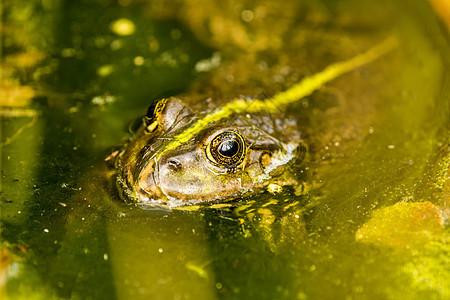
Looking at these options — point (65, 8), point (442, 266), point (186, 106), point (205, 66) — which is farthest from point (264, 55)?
point (442, 266)

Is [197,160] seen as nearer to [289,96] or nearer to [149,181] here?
[149,181]

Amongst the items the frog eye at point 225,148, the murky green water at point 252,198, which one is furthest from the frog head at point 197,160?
the murky green water at point 252,198

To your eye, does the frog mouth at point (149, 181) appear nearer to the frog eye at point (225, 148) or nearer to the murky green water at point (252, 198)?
the murky green water at point (252, 198)

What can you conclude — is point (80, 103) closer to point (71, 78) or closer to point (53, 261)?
point (71, 78)

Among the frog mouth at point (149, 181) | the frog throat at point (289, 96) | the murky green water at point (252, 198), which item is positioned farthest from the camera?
the frog throat at point (289, 96)

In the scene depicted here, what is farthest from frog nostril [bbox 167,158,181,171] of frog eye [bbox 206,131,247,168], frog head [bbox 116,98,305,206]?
frog eye [bbox 206,131,247,168]

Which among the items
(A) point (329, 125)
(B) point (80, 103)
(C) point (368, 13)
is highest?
(C) point (368, 13)
